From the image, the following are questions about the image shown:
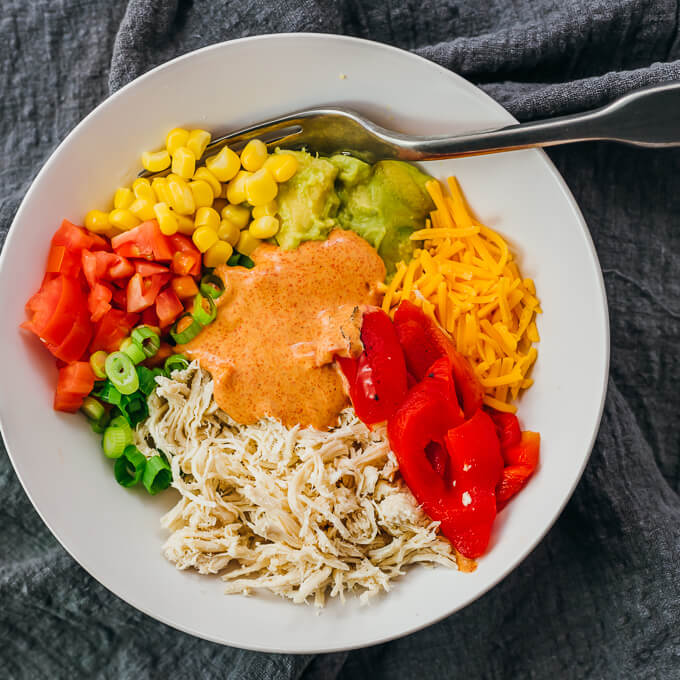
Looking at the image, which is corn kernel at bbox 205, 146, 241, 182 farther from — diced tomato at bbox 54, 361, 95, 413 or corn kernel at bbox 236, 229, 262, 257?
diced tomato at bbox 54, 361, 95, 413

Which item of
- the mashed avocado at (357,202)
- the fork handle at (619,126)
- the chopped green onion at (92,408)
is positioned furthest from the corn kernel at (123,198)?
the fork handle at (619,126)

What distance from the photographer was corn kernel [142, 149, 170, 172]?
262 centimetres

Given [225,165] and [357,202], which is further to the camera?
[357,202]

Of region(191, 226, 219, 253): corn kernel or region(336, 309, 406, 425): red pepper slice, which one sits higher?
region(191, 226, 219, 253): corn kernel

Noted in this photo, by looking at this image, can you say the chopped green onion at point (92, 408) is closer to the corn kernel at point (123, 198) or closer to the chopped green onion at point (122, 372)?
the chopped green onion at point (122, 372)

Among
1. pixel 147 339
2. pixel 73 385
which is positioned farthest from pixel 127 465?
pixel 147 339

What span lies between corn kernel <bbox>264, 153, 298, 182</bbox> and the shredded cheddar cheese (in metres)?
0.54

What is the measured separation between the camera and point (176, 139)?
2.62 meters

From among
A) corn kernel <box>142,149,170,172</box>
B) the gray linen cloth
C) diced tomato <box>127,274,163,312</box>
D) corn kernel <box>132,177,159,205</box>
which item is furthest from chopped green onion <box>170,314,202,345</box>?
the gray linen cloth

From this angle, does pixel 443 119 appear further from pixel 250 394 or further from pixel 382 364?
pixel 250 394

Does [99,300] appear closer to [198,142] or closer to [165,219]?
[165,219]

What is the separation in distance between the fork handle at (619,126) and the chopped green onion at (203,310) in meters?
1.18

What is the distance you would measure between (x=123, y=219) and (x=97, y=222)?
10 centimetres

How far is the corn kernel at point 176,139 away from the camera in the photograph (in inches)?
103
